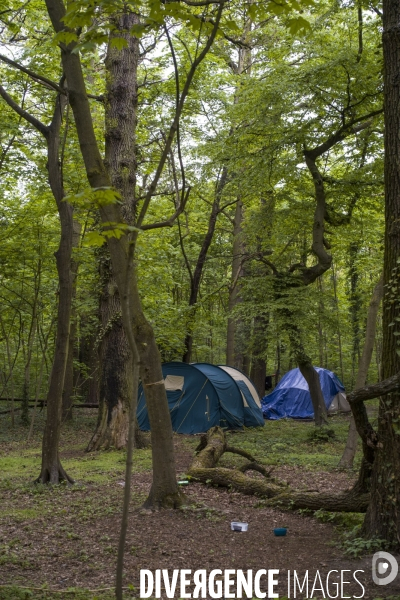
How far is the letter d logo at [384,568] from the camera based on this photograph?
414cm

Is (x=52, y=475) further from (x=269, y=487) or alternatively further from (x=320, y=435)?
(x=320, y=435)

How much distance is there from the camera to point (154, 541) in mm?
5137

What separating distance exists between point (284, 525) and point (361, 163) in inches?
336

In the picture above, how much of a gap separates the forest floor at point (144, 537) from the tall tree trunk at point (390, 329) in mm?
280

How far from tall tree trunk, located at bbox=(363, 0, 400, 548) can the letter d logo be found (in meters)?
0.16

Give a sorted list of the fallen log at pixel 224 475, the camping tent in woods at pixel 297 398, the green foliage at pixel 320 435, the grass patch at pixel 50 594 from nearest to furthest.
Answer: the grass patch at pixel 50 594 → the fallen log at pixel 224 475 → the green foliage at pixel 320 435 → the camping tent in woods at pixel 297 398

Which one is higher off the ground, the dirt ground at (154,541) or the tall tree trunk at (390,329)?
the tall tree trunk at (390,329)

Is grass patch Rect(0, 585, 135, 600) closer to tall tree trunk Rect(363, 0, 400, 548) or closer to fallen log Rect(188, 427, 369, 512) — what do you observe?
tall tree trunk Rect(363, 0, 400, 548)

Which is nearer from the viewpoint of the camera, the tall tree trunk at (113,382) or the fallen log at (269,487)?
the fallen log at (269,487)

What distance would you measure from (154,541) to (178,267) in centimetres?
1750

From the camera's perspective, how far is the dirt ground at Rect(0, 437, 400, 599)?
432 centimetres

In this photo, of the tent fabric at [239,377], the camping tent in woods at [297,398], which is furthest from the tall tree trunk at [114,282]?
the camping tent in woods at [297,398]

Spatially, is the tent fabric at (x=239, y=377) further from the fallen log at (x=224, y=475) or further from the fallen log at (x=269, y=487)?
the fallen log at (x=224, y=475)

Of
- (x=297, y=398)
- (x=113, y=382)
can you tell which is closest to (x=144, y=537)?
(x=113, y=382)
